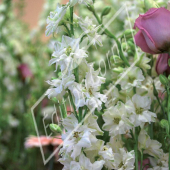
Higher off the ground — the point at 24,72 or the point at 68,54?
the point at 68,54

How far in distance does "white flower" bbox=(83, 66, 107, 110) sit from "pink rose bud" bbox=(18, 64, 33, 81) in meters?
0.51

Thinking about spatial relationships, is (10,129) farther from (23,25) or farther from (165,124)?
(165,124)

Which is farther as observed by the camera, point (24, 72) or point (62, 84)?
point (24, 72)

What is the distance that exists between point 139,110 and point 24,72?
515 millimetres

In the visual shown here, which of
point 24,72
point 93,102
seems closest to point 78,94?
point 93,102

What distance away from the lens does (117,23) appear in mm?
518

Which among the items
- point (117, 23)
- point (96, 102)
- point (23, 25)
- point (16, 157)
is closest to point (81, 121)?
point (96, 102)

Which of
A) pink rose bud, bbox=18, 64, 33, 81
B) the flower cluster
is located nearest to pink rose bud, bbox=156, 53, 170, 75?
the flower cluster

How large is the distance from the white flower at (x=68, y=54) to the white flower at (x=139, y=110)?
56 mm

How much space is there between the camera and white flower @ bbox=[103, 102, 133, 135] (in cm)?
22

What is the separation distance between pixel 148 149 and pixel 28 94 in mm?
520

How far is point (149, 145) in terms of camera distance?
0.23 meters

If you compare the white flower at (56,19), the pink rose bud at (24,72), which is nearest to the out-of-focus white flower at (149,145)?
A: the white flower at (56,19)

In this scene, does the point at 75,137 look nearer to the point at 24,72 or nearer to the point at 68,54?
the point at 68,54
